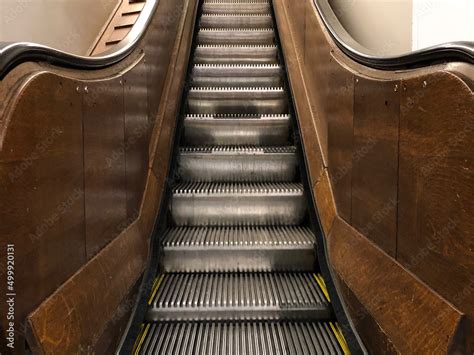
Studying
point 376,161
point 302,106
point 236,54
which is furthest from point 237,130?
point 376,161

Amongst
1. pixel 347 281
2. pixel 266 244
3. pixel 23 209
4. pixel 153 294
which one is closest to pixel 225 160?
pixel 266 244

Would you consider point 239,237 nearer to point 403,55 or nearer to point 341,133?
point 341,133

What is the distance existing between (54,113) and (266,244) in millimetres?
1180

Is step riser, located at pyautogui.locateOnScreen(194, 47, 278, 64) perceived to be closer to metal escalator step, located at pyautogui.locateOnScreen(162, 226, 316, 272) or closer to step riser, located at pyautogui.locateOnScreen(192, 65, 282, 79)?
step riser, located at pyautogui.locateOnScreen(192, 65, 282, 79)

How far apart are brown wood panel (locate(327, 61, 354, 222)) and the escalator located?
0.91 feet

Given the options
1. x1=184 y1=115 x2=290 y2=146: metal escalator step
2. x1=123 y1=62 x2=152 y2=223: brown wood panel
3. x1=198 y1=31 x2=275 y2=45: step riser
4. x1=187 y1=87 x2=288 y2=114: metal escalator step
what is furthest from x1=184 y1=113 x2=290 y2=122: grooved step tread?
x1=198 y1=31 x2=275 y2=45: step riser

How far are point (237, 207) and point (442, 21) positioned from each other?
131 centimetres

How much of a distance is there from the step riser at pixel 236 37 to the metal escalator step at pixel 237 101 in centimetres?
106

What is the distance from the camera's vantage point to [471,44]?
0.85 m

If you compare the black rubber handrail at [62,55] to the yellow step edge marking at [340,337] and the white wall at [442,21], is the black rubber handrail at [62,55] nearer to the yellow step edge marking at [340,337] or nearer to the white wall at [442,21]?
the white wall at [442,21]

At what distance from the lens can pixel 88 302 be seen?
1.11 metres

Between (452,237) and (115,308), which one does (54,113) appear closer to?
(115,308)

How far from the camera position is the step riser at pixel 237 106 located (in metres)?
2.78

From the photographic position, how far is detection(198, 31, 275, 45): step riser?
3615 mm
